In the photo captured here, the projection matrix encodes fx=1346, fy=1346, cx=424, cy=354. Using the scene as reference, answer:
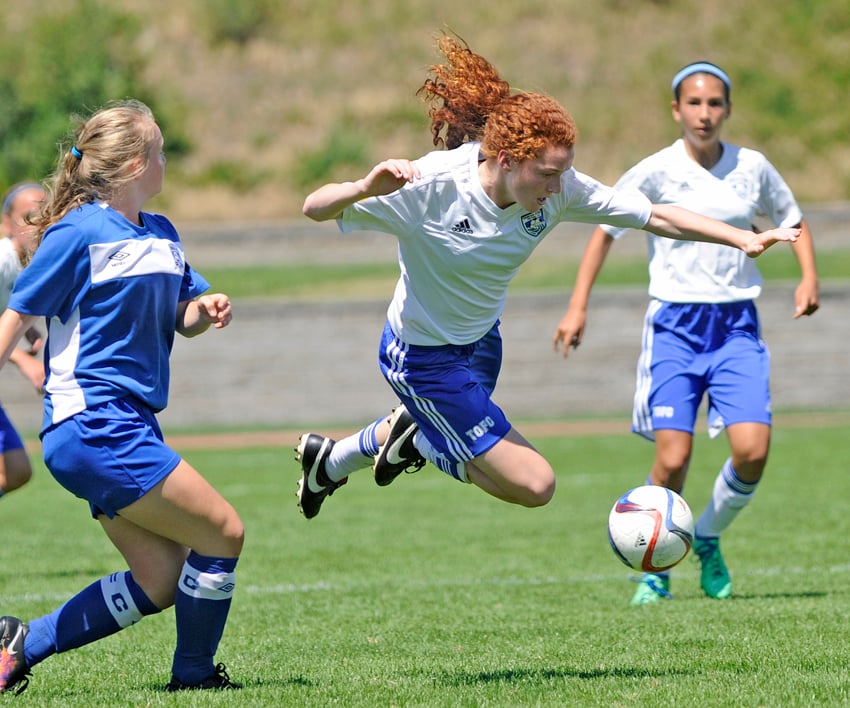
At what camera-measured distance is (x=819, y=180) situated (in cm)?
3266

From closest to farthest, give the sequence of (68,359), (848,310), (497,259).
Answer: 1. (68,359)
2. (497,259)
3. (848,310)

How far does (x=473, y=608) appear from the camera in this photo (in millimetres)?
6730

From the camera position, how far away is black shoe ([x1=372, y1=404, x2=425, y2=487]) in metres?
6.12

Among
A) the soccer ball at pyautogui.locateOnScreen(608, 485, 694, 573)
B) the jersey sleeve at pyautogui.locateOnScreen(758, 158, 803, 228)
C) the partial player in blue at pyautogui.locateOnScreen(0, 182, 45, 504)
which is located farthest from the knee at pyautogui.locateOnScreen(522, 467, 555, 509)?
the partial player in blue at pyautogui.locateOnScreen(0, 182, 45, 504)

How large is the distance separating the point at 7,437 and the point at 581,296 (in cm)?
321

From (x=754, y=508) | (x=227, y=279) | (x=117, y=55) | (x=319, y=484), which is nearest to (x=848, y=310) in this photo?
(x=754, y=508)

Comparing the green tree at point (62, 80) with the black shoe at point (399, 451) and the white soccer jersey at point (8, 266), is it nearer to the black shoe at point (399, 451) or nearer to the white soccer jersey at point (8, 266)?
the white soccer jersey at point (8, 266)

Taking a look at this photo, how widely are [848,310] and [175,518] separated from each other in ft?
58.6

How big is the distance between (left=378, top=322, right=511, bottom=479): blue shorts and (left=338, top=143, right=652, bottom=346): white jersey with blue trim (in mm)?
65

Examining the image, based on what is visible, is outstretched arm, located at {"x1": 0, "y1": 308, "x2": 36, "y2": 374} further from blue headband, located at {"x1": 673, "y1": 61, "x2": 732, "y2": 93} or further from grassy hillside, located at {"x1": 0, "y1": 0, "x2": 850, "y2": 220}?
grassy hillside, located at {"x1": 0, "y1": 0, "x2": 850, "y2": 220}

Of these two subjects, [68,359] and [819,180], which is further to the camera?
[819,180]

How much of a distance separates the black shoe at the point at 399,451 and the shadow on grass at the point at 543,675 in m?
1.38

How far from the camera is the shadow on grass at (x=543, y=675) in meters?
4.77

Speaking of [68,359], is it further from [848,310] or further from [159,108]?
[159,108]
